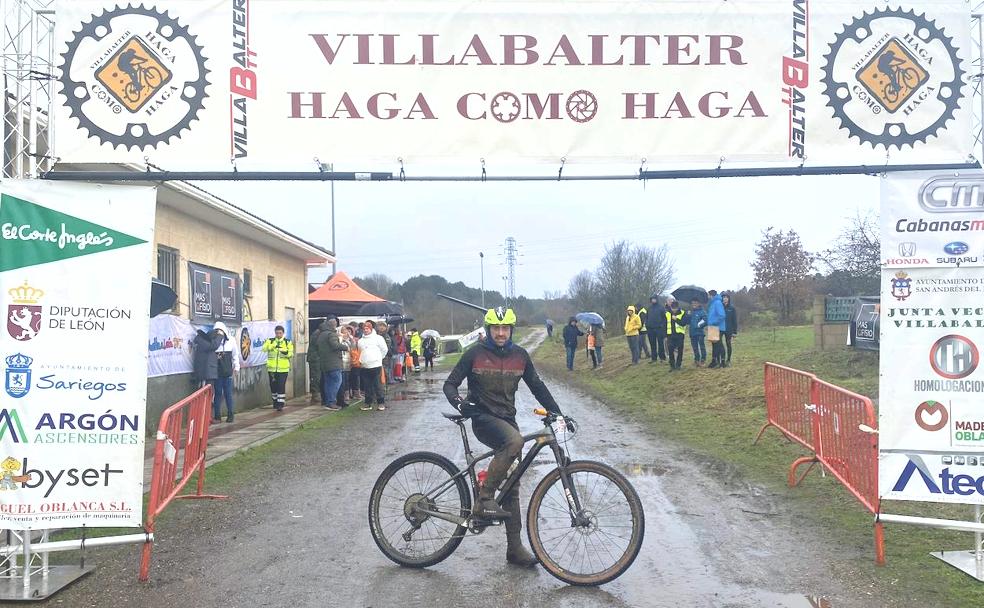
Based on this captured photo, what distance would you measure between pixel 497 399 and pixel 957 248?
138 inches

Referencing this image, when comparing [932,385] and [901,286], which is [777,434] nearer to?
[932,385]

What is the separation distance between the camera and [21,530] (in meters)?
5.70

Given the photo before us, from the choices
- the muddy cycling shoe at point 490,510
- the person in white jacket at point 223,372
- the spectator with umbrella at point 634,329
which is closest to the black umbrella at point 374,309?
the spectator with umbrella at point 634,329

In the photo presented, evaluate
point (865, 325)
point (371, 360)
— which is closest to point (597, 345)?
point (371, 360)

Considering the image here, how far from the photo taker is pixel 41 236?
18.3 ft

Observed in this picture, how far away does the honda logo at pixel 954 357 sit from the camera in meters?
5.72

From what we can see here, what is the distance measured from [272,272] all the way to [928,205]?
18988 millimetres

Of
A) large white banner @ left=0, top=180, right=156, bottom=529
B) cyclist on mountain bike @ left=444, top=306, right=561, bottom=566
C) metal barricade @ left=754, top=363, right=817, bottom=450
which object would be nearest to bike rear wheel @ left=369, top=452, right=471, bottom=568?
cyclist on mountain bike @ left=444, top=306, right=561, bottom=566

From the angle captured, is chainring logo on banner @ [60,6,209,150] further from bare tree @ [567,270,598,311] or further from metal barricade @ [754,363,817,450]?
bare tree @ [567,270,598,311]

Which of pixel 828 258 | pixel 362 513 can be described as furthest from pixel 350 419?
pixel 828 258

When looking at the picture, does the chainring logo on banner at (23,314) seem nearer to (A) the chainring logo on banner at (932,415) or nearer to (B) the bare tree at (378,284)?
(A) the chainring logo on banner at (932,415)

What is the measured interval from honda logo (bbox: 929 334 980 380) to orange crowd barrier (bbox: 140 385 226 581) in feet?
18.7

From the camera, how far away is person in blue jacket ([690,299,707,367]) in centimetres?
1944

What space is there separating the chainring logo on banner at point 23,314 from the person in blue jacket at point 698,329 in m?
16.0
